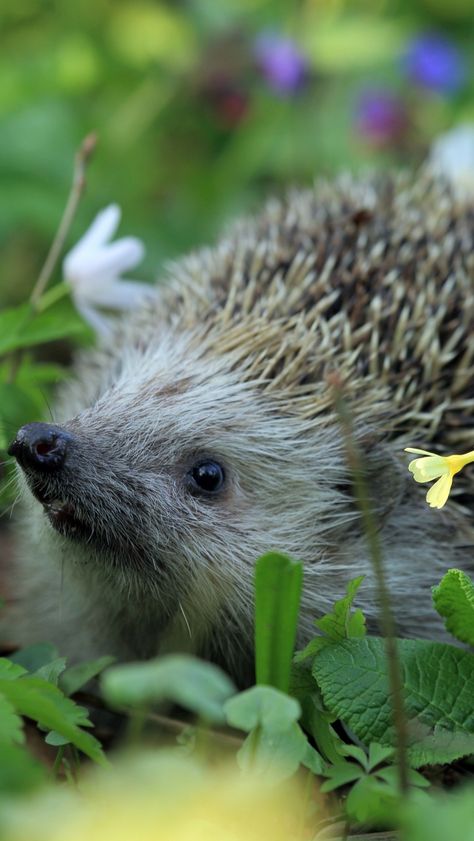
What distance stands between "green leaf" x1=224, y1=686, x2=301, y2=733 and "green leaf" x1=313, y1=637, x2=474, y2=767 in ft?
0.87

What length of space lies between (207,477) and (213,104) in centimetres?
250

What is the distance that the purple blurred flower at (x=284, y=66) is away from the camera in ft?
12.1

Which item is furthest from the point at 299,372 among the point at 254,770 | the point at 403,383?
the point at 254,770

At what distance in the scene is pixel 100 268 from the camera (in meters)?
2.22

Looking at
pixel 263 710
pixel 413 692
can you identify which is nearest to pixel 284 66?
pixel 413 692

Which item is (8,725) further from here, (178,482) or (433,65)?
(433,65)

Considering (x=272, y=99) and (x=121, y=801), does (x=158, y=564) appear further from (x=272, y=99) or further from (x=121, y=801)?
(x=272, y=99)

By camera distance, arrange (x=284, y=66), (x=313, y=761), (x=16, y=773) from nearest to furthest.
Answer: (x=16, y=773)
(x=313, y=761)
(x=284, y=66)

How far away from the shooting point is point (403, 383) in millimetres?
1906

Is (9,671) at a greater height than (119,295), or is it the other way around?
(119,295)

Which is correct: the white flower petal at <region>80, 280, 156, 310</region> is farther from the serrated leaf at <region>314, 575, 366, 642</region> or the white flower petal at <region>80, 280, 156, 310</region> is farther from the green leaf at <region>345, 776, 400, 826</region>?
the green leaf at <region>345, 776, 400, 826</region>

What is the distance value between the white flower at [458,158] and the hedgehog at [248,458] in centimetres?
64

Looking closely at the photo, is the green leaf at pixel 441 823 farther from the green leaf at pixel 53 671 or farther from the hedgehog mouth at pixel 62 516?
the hedgehog mouth at pixel 62 516

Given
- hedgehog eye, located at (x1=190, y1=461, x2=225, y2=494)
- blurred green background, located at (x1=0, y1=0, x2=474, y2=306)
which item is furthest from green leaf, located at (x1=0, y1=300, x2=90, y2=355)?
blurred green background, located at (x1=0, y1=0, x2=474, y2=306)
